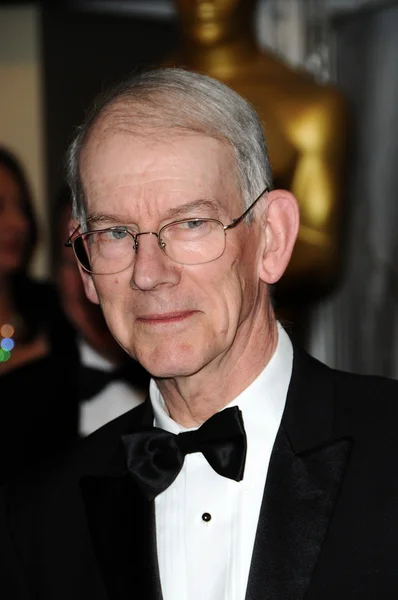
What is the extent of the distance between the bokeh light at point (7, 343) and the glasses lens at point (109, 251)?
7.56 ft

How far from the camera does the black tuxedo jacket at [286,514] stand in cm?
182

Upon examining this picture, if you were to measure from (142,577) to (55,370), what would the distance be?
200cm

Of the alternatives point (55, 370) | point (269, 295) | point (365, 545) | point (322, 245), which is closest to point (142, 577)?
point (365, 545)

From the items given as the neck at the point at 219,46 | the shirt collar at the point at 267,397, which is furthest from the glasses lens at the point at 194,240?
the neck at the point at 219,46

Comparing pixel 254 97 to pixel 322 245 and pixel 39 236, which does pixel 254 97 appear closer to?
pixel 322 245

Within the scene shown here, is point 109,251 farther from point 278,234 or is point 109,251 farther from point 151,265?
point 278,234

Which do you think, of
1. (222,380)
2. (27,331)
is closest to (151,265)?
(222,380)

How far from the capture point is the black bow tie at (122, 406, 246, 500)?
6.47 ft

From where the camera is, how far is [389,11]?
13.4 feet

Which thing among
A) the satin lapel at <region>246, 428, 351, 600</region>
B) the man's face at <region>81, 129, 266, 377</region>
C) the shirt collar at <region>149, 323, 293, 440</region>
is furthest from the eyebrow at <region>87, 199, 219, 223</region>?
the satin lapel at <region>246, 428, 351, 600</region>

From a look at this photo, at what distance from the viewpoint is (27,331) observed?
4293 mm

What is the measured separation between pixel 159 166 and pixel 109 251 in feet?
0.63

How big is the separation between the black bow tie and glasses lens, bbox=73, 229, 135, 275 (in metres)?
0.34

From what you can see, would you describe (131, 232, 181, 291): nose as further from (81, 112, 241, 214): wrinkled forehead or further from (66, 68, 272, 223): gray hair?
(66, 68, 272, 223): gray hair
